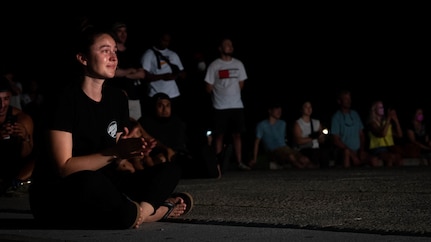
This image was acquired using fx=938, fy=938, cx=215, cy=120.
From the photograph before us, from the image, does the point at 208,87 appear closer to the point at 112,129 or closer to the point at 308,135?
the point at 308,135

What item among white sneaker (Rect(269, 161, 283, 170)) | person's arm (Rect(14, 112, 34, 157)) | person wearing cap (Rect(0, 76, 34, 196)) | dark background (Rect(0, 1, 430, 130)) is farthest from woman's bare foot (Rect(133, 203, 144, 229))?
dark background (Rect(0, 1, 430, 130))

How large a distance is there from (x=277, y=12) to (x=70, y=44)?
57.5 ft

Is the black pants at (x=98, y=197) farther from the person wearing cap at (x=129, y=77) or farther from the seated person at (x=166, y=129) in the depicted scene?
the person wearing cap at (x=129, y=77)

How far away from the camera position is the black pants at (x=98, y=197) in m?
5.66

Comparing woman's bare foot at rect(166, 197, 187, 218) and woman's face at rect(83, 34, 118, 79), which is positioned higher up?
woman's face at rect(83, 34, 118, 79)

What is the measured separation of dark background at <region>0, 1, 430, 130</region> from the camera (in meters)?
21.9

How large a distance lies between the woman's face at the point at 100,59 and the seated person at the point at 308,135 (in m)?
9.31

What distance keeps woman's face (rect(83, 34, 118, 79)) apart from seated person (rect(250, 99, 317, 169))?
8876mm

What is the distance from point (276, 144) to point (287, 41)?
863 centimetres

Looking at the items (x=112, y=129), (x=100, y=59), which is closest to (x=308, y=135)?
(x=112, y=129)

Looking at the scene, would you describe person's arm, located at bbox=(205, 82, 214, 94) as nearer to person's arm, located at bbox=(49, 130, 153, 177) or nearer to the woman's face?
the woman's face

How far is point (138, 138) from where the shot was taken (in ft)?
18.1

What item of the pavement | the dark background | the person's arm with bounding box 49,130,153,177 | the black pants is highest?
the dark background

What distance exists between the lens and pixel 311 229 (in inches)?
217
